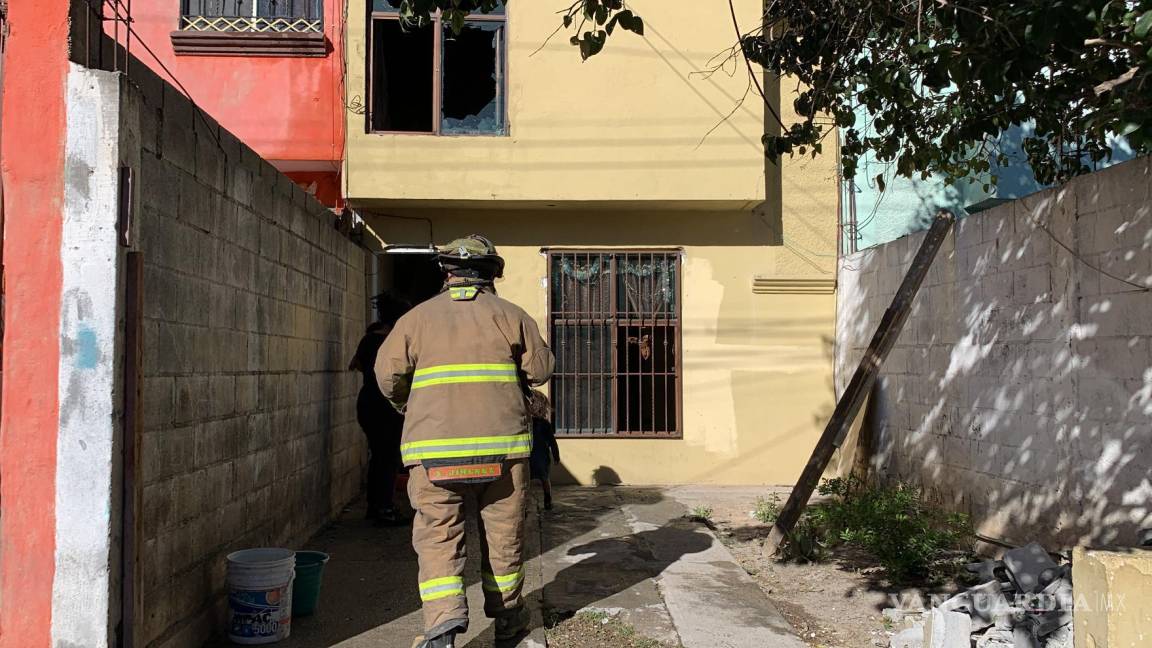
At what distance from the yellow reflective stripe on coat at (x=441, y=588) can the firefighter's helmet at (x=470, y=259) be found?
1431mm

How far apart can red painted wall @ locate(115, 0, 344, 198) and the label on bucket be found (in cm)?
641

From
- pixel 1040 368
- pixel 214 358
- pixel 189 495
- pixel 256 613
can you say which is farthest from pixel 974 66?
pixel 256 613

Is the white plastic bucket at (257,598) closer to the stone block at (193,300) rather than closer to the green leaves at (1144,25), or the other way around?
the stone block at (193,300)

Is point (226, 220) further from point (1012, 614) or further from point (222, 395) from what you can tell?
point (1012, 614)

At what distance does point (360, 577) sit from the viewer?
235 inches

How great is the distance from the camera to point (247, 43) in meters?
9.96

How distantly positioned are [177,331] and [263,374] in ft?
4.78

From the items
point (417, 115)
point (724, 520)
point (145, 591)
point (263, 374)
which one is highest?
point (417, 115)

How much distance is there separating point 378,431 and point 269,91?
448 cm

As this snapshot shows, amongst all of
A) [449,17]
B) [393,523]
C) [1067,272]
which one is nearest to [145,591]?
[449,17]

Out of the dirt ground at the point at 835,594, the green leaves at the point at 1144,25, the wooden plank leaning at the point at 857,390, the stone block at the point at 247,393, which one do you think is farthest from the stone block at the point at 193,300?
the wooden plank leaning at the point at 857,390

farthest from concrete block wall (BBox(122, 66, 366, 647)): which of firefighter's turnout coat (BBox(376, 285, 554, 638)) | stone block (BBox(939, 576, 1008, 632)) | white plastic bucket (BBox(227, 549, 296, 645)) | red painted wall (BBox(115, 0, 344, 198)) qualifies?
stone block (BBox(939, 576, 1008, 632))

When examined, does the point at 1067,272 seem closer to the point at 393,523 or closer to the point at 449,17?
the point at 449,17

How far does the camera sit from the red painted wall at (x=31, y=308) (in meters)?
3.42
